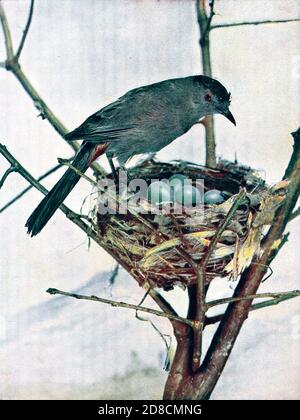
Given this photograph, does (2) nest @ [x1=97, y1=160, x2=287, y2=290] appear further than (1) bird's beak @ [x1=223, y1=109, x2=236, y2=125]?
No

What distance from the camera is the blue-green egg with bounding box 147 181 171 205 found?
5.99 feet

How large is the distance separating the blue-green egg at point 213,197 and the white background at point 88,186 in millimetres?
227

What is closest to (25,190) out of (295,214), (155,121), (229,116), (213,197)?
(155,121)

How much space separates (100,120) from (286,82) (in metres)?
0.61

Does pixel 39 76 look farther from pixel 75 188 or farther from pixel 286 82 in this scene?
pixel 286 82

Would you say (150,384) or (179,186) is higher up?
(179,186)

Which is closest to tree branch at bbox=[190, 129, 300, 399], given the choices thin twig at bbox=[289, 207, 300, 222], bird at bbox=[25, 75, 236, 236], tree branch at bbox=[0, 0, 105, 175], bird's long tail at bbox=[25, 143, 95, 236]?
thin twig at bbox=[289, 207, 300, 222]

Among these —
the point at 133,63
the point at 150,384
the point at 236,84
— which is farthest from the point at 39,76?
the point at 150,384

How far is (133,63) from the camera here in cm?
203

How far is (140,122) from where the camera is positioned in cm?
196

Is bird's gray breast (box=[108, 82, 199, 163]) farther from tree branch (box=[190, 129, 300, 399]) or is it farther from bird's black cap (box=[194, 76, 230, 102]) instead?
tree branch (box=[190, 129, 300, 399])

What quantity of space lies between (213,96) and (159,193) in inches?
14.8

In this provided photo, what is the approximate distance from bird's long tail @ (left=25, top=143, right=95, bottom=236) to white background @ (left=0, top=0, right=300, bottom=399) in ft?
0.36

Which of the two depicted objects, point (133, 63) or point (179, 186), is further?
point (133, 63)
